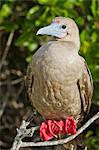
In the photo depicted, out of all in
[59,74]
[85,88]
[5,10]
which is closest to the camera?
[59,74]

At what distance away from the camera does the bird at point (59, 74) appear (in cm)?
312

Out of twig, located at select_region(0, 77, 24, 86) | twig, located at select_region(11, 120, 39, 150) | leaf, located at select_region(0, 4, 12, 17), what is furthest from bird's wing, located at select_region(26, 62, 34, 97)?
twig, located at select_region(0, 77, 24, 86)

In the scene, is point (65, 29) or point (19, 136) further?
point (65, 29)

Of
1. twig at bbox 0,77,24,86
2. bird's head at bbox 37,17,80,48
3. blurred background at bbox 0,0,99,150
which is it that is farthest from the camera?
twig at bbox 0,77,24,86

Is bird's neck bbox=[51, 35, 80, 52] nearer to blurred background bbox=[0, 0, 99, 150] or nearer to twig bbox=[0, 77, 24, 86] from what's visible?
blurred background bbox=[0, 0, 99, 150]

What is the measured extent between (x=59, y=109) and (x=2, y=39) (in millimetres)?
2454

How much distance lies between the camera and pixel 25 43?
482 cm

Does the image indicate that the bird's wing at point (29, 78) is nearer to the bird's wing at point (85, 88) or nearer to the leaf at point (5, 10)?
the bird's wing at point (85, 88)

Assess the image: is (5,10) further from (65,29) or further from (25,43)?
(65,29)

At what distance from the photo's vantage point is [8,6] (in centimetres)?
480

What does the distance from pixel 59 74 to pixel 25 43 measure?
174 centimetres

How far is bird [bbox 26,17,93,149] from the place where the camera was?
123 inches

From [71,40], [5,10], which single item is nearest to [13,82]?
[5,10]

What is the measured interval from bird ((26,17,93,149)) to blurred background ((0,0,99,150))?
0.33 meters
